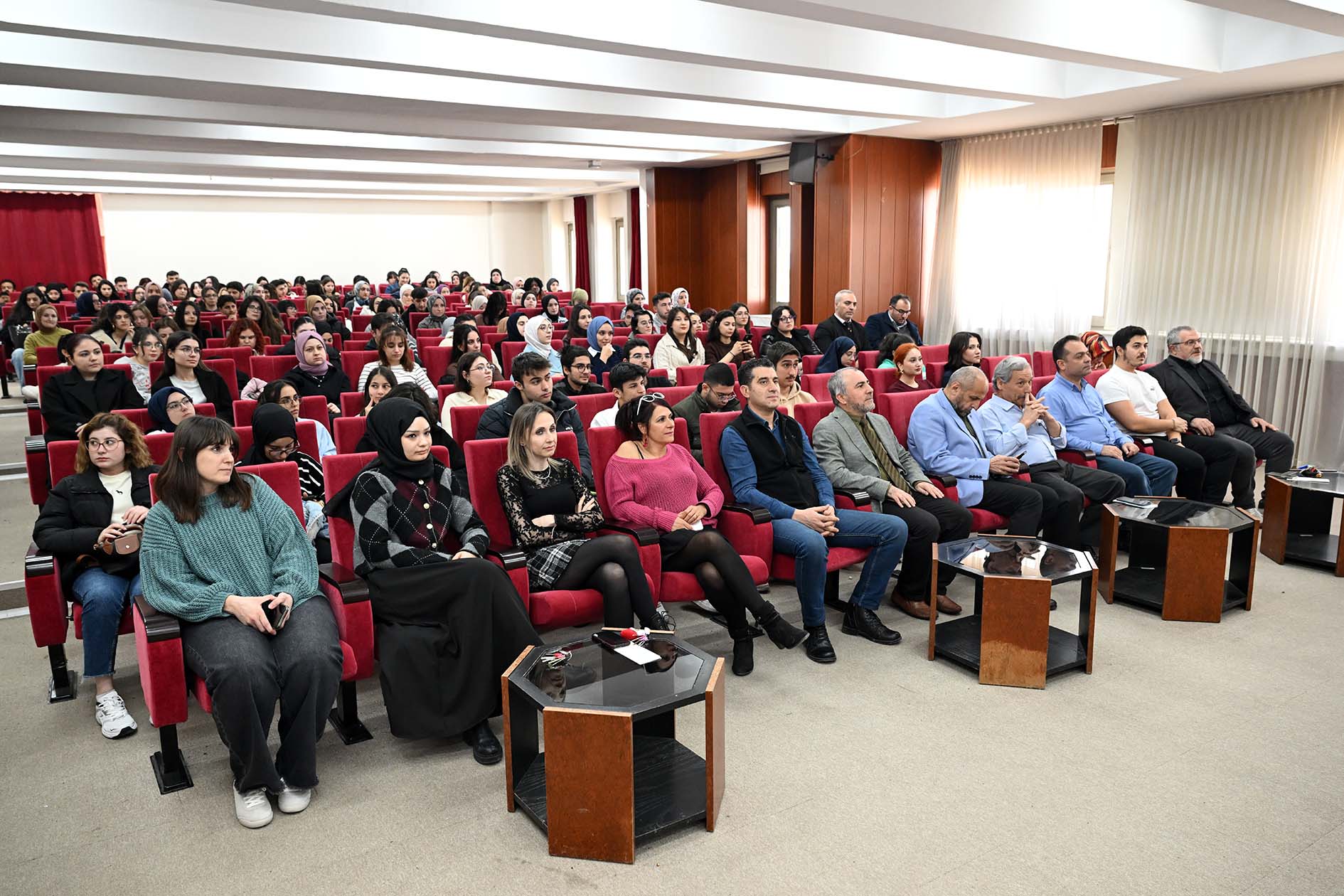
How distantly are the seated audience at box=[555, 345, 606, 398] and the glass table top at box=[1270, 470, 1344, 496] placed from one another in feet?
12.5

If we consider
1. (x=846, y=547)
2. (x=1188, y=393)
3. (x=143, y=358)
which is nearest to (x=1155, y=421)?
(x=1188, y=393)

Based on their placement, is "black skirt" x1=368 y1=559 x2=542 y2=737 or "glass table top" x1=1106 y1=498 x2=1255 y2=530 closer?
"black skirt" x1=368 y1=559 x2=542 y2=737

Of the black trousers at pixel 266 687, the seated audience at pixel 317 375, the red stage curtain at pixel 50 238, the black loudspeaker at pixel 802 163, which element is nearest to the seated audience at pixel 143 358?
the seated audience at pixel 317 375

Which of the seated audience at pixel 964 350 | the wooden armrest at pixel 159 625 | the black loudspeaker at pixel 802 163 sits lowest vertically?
the wooden armrest at pixel 159 625

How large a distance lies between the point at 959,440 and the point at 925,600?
79cm

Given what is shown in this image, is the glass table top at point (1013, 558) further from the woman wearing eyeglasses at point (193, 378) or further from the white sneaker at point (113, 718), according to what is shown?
the woman wearing eyeglasses at point (193, 378)

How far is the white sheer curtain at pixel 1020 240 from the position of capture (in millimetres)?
9391

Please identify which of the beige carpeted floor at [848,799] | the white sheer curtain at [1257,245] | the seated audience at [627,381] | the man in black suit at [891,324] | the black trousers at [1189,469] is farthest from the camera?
the man in black suit at [891,324]

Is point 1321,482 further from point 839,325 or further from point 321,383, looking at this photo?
point 321,383

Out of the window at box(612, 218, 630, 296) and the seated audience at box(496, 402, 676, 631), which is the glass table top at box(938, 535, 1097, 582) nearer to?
the seated audience at box(496, 402, 676, 631)

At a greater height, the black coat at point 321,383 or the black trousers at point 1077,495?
the black coat at point 321,383

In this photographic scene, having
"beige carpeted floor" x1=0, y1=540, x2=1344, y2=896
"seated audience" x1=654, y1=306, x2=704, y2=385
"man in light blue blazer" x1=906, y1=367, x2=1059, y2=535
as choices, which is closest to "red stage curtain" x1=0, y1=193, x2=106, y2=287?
"seated audience" x1=654, y1=306, x2=704, y2=385

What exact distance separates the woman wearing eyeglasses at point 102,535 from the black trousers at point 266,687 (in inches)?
24.8

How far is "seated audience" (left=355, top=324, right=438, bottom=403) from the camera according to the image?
603 centimetres
